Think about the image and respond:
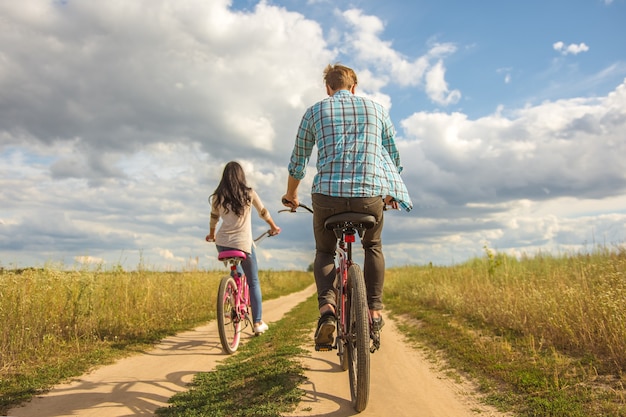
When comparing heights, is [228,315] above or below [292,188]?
below

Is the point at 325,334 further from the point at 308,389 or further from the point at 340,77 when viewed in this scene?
the point at 340,77

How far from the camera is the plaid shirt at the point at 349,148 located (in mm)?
3535

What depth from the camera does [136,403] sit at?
3992mm

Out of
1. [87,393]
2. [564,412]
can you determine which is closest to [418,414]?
[564,412]

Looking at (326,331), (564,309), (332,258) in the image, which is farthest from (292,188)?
(564,309)

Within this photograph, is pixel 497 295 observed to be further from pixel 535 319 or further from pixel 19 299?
pixel 19 299

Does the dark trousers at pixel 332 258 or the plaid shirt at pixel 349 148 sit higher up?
the plaid shirt at pixel 349 148

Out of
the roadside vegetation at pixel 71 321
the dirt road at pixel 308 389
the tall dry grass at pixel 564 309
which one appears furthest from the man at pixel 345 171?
the roadside vegetation at pixel 71 321

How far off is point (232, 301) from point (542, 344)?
4.43 m

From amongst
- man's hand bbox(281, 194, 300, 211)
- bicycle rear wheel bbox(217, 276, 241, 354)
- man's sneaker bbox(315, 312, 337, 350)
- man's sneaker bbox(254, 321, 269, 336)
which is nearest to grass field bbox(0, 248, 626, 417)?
man's sneaker bbox(254, 321, 269, 336)

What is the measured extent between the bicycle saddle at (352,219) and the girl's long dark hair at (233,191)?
10.5ft

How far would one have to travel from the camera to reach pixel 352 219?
3.48 meters

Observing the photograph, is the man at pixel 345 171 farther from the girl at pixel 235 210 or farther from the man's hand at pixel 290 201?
the girl at pixel 235 210

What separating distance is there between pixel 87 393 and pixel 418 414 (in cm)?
324
